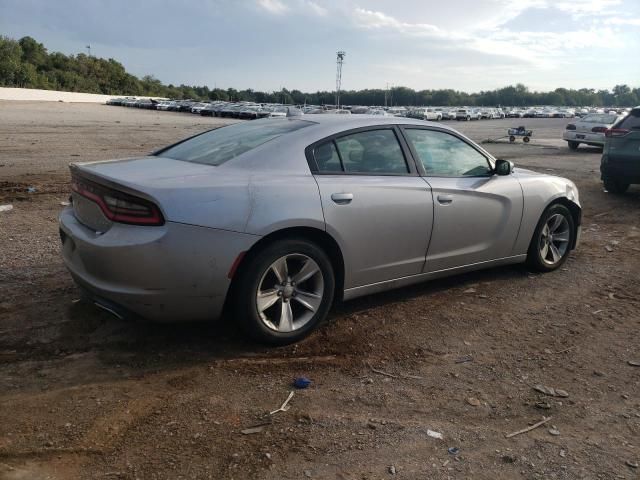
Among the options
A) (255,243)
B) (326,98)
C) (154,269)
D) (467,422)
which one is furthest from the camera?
(326,98)

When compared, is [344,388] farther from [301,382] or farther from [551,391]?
[551,391]

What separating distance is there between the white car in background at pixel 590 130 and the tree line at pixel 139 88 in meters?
99.8

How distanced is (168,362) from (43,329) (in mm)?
1053

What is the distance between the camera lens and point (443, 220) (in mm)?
4508

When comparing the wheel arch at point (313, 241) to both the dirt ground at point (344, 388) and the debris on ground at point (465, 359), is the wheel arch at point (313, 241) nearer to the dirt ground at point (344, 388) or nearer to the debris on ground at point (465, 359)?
the dirt ground at point (344, 388)

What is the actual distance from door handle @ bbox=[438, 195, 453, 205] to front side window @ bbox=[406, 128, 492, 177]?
0.20 m

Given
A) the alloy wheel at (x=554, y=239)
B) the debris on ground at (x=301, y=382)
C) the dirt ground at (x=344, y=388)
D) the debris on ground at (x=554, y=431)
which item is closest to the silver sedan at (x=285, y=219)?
the dirt ground at (x=344, y=388)

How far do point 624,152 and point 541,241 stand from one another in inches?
208

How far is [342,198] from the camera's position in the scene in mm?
3918

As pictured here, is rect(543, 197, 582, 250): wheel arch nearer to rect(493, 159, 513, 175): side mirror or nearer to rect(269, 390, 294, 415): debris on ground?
rect(493, 159, 513, 175): side mirror

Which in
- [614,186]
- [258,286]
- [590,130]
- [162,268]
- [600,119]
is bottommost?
[614,186]

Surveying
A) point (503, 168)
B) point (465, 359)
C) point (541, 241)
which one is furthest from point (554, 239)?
point (465, 359)

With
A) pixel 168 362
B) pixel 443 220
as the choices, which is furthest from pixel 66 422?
pixel 443 220

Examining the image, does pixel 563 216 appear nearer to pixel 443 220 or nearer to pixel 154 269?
pixel 443 220
